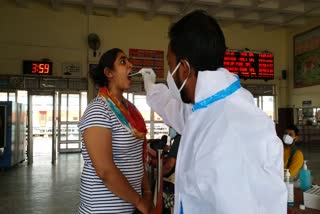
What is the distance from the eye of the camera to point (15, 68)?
7.71 m

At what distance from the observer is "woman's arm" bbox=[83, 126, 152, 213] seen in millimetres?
1155

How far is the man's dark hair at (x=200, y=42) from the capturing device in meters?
0.80

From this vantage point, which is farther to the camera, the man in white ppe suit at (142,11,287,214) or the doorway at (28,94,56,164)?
the doorway at (28,94,56,164)

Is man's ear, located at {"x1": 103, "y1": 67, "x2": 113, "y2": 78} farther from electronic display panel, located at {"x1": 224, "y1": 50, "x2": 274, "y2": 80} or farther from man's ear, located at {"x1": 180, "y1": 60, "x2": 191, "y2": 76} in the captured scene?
electronic display panel, located at {"x1": 224, "y1": 50, "x2": 274, "y2": 80}

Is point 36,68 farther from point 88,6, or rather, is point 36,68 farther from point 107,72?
point 107,72

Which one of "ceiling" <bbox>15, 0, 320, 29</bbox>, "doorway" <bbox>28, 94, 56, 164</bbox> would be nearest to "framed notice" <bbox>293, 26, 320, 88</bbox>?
"ceiling" <bbox>15, 0, 320, 29</bbox>

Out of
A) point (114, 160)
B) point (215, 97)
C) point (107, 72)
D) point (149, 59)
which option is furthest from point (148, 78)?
point (149, 59)

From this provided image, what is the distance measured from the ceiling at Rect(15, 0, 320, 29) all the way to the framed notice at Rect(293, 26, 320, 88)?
52 centimetres

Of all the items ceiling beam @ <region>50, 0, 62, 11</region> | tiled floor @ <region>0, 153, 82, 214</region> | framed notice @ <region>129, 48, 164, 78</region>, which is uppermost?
ceiling beam @ <region>50, 0, 62, 11</region>

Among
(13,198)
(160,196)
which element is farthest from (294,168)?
(13,198)

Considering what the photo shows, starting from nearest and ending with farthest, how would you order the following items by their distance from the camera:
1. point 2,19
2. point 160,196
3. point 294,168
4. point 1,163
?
point 160,196 → point 294,168 → point 1,163 → point 2,19

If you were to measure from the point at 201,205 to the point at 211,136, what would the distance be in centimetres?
16

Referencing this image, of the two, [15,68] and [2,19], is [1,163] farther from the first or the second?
[2,19]

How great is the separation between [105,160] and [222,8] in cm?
802
